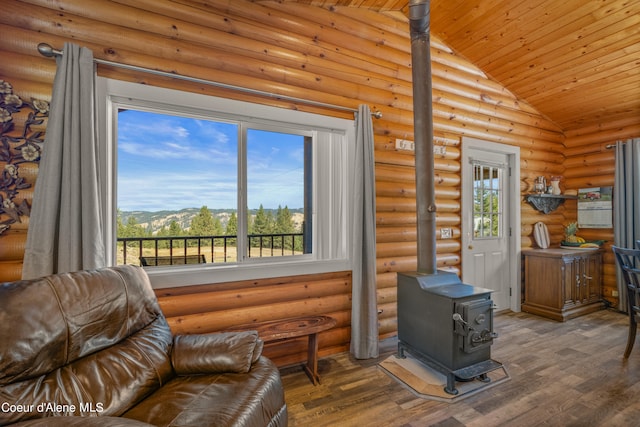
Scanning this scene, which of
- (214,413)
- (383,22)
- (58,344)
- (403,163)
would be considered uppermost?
(383,22)

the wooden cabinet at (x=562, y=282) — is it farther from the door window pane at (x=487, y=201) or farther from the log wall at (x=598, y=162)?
the door window pane at (x=487, y=201)

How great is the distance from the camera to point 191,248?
12.1 feet

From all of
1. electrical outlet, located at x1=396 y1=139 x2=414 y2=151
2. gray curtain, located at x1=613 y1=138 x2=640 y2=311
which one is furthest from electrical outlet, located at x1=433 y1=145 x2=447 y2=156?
gray curtain, located at x1=613 y1=138 x2=640 y2=311

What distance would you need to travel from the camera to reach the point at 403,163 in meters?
3.27

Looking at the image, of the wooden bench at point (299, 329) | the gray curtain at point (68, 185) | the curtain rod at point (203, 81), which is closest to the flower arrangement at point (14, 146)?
the gray curtain at point (68, 185)

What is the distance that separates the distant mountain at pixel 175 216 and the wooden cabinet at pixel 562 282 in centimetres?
336

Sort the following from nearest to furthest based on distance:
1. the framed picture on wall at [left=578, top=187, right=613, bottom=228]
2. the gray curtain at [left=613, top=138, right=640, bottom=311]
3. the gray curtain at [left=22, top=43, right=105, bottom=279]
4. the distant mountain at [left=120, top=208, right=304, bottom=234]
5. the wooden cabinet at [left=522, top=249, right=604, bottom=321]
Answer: the gray curtain at [left=22, top=43, right=105, bottom=279] < the distant mountain at [left=120, top=208, right=304, bottom=234] < the wooden cabinet at [left=522, top=249, right=604, bottom=321] < the gray curtain at [left=613, top=138, right=640, bottom=311] < the framed picture on wall at [left=578, top=187, right=613, bottom=228]

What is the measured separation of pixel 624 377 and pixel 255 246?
3525 millimetres

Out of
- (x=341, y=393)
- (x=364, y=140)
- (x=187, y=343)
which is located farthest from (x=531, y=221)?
(x=187, y=343)

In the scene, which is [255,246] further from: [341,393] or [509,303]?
[509,303]

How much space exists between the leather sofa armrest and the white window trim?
67cm

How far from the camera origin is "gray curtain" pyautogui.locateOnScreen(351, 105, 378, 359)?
9.00 ft

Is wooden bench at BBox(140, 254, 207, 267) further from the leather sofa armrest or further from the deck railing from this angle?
the leather sofa armrest

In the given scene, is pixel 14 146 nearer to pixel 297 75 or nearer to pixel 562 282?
pixel 297 75
